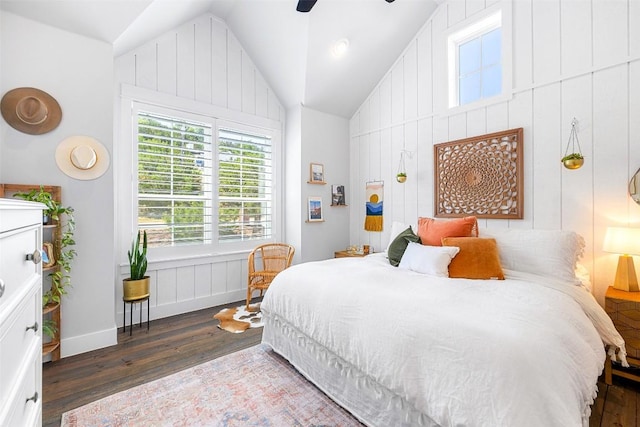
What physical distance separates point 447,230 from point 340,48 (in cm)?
245

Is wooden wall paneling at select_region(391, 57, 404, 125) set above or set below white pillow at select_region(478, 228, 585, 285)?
above

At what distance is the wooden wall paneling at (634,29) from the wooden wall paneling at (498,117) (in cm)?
88

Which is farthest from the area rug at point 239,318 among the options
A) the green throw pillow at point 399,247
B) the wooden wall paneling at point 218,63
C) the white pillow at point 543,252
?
the wooden wall paneling at point 218,63

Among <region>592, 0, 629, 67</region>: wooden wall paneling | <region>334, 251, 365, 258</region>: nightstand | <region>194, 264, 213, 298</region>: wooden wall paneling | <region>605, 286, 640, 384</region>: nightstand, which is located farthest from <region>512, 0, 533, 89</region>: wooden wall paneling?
<region>194, 264, 213, 298</region>: wooden wall paneling

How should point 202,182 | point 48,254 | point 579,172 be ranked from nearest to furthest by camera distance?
point 48,254 → point 579,172 → point 202,182

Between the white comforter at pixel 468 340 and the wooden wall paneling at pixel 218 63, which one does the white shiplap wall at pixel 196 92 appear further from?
the white comforter at pixel 468 340

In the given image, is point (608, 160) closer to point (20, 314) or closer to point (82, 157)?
point (20, 314)

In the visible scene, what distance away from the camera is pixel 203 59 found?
11.5 feet

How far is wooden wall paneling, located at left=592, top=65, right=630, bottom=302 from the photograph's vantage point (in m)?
2.31

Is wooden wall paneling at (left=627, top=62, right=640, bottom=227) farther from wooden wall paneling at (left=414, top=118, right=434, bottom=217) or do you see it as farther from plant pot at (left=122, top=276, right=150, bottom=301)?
plant pot at (left=122, top=276, right=150, bottom=301)

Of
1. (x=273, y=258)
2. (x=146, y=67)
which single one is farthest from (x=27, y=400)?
(x=146, y=67)

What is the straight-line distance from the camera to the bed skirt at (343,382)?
1479 mm

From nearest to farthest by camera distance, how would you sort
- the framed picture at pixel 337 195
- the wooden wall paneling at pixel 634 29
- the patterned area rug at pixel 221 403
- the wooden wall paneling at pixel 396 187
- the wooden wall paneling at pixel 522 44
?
the patterned area rug at pixel 221 403 → the wooden wall paneling at pixel 634 29 → the wooden wall paneling at pixel 522 44 → the wooden wall paneling at pixel 396 187 → the framed picture at pixel 337 195

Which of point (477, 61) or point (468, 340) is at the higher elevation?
point (477, 61)
